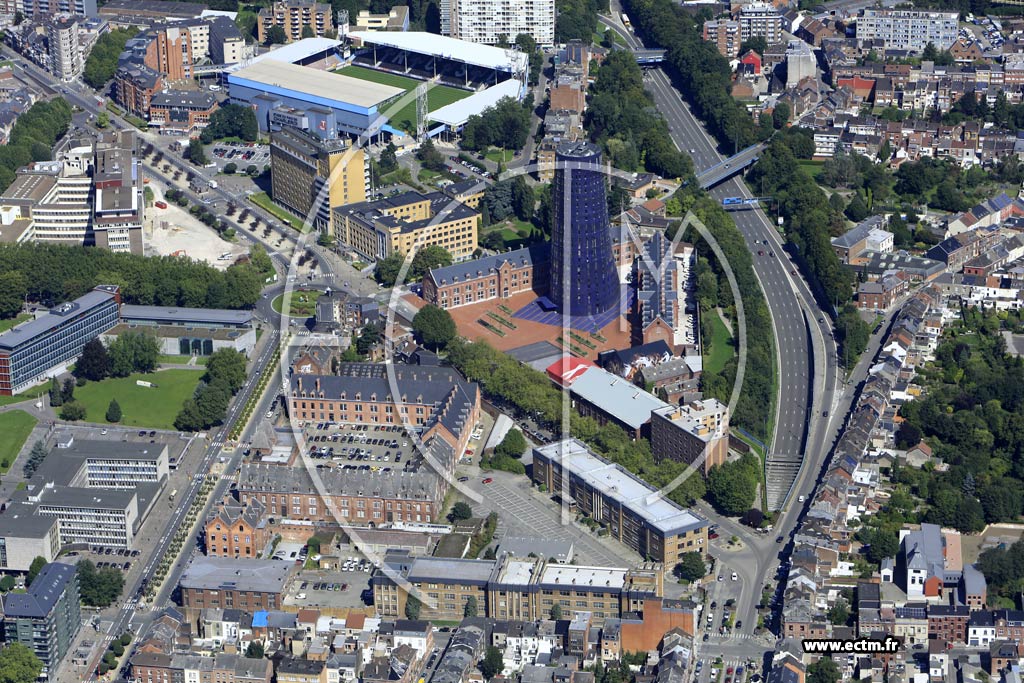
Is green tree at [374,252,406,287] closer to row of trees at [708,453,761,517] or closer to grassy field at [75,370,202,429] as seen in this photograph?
grassy field at [75,370,202,429]

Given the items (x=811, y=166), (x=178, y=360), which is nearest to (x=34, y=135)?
(x=178, y=360)

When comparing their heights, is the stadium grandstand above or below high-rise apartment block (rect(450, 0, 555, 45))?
below

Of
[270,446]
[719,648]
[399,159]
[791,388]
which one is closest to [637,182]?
[399,159]

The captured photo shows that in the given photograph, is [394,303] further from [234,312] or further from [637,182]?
[637,182]

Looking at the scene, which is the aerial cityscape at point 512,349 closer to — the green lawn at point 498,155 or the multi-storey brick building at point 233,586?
the multi-storey brick building at point 233,586

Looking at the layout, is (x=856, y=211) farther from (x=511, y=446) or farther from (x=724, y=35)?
(x=511, y=446)

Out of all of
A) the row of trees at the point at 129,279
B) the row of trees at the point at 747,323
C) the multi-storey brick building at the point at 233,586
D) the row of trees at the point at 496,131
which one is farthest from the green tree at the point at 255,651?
the row of trees at the point at 496,131

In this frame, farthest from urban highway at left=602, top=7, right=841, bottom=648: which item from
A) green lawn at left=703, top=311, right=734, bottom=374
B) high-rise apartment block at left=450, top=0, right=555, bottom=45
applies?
high-rise apartment block at left=450, top=0, right=555, bottom=45
